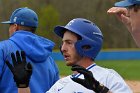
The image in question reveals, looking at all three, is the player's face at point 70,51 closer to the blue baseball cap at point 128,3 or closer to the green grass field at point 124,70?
the blue baseball cap at point 128,3

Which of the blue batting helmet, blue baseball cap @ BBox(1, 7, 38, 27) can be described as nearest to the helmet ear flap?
the blue batting helmet

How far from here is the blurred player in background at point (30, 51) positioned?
4.53 metres

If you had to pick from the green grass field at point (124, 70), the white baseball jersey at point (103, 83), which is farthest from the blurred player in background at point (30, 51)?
the green grass field at point (124, 70)

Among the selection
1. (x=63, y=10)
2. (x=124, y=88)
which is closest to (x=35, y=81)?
(x=124, y=88)

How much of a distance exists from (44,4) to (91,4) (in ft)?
17.9

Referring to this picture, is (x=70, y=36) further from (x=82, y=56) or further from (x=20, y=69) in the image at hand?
(x=20, y=69)

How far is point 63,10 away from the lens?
175ft

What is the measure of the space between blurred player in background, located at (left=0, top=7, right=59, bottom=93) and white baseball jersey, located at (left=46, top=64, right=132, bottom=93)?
85 cm

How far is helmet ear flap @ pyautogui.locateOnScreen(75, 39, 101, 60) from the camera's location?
387cm

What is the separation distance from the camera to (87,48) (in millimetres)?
3969

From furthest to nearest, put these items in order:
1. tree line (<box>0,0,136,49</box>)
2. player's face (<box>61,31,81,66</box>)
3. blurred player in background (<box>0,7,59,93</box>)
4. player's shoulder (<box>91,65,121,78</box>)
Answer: tree line (<box>0,0,136,49</box>) → blurred player in background (<box>0,7,59,93</box>) → player's face (<box>61,31,81,66</box>) → player's shoulder (<box>91,65,121,78</box>)

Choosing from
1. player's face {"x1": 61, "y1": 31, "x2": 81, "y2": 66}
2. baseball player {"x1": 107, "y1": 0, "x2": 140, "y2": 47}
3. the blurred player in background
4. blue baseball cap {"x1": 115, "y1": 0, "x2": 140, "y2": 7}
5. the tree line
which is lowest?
the tree line

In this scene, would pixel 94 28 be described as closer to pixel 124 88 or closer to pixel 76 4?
pixel 124 88

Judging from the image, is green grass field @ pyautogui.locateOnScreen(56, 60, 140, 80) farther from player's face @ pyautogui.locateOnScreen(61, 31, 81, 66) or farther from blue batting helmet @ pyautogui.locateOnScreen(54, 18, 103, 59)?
player's face @ pyautogui.locateOnScreen(61, 31, 81, 66)
